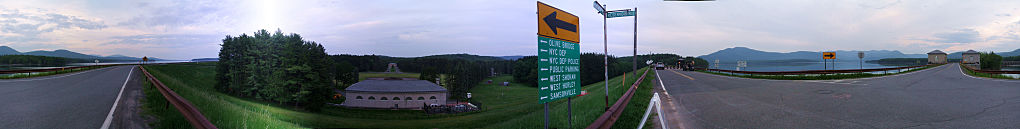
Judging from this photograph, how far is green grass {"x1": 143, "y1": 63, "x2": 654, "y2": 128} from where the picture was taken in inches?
138

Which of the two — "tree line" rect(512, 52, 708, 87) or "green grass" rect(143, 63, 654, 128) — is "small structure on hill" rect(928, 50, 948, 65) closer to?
"tree line" rect(512, 52, 708, 87)

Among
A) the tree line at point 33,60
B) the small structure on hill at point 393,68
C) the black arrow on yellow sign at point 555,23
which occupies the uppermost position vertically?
the black arrow on yellow sign at point 555,23

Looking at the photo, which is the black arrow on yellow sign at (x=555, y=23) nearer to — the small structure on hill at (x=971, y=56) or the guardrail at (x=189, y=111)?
the guardrail at (x=189, y=111)

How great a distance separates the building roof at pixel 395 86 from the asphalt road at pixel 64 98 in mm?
2473

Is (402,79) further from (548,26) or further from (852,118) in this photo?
(852,118)

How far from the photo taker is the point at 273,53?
4.11m

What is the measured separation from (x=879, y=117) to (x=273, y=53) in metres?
8.53

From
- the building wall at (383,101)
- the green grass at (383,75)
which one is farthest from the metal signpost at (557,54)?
the green grass at (383,75)

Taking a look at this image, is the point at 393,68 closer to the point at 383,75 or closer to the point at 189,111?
the point at 383,75

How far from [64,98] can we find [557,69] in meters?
6.20

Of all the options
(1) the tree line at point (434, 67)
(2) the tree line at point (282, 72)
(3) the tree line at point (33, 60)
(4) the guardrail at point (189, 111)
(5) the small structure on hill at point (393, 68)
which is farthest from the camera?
(5) the small structure on hill at point (393, 68)

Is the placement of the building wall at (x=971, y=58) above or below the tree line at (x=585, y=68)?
above

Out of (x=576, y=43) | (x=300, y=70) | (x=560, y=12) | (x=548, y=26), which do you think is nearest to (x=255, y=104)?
(x=300, y=70)

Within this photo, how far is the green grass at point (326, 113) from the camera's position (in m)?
3.51
